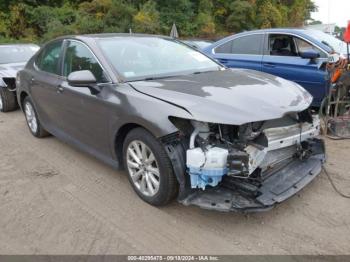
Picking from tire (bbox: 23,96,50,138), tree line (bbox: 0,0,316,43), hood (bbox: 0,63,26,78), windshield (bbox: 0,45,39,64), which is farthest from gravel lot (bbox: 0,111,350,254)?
tree line (bbox: 0,0,316,43)

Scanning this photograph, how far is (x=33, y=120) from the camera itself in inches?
220

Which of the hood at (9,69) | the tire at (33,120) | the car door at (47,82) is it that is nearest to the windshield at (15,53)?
the hood at (9,69)

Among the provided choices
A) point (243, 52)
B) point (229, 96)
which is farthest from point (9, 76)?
point (229, 96)

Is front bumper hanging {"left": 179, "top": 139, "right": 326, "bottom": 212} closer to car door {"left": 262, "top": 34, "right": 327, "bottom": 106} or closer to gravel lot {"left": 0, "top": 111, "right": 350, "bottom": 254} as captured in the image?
gravel lot {"left": 0, "top": 111, "right": 350, "bottom": 254}

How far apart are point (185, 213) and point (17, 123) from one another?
182 inches

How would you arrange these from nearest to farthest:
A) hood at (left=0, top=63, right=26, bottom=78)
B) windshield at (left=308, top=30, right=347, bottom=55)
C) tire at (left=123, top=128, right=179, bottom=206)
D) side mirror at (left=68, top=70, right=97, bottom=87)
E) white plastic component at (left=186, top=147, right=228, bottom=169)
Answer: white plastic component at (left=186, top=147, right=228, bottom=169)
tire at (left=123, top=128, right=179, bottom=206)
side mirror at (left=68, top=70, right=97, bottom=87)
windshield at (left=308, top=30, right=347, bottom=55)
hood at (left=0, top=63, right=26, bottom=78)

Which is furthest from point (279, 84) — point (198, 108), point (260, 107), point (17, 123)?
point (17, 123)

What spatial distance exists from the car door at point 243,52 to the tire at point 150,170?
3.68 meters

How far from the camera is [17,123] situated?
6.66 meters

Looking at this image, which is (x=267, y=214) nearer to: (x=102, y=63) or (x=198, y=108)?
(x=198, y=108)

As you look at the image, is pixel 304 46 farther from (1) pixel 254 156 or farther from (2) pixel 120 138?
(2) pixel 120 138

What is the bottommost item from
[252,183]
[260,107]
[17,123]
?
[17,123]

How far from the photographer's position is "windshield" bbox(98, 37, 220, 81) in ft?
12.3

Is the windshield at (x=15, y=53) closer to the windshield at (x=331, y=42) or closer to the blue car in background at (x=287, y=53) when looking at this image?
the blue car in background at (x=287, y=53)
